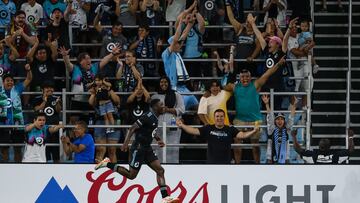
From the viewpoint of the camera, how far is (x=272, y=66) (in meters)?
25.9

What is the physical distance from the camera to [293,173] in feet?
78.6

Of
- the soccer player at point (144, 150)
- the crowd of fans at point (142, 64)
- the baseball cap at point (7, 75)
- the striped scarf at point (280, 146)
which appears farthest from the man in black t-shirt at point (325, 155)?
the baseball cap at point (7, 75)

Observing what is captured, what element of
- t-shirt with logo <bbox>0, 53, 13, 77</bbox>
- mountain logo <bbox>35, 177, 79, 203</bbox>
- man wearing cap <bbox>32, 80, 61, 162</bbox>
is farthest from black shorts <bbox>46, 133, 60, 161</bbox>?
mountain logo <bbox>35, 177, 79, 203</bbox>

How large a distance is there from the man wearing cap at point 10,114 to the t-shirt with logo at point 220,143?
3.80 m

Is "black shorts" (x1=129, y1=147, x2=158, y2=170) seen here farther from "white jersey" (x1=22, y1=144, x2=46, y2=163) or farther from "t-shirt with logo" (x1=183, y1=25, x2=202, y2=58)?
"t-shirt with logo" (x1=183, y1=25, x2=202, y2=58)

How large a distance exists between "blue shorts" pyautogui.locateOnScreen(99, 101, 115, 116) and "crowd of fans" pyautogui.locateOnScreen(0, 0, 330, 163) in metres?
0.03

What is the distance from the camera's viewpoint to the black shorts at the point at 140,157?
2305 cm

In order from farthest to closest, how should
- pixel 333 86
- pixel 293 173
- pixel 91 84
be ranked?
pixel 333 86 < pixel 91 84 < pixel 293 173

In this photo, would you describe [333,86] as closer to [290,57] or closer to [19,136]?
[290,57]

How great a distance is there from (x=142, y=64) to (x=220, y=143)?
3.10 m

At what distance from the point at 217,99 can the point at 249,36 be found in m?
1.70

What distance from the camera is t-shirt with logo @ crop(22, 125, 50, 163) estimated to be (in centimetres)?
2520

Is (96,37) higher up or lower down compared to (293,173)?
higher up

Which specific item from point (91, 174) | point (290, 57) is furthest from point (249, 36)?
point (91, 174)
